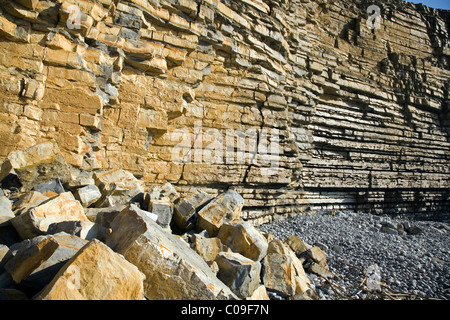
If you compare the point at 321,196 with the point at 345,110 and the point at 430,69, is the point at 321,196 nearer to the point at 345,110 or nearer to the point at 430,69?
the point at 345,110

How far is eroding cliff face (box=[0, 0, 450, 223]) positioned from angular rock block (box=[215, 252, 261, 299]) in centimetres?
285

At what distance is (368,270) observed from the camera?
3.67 meters

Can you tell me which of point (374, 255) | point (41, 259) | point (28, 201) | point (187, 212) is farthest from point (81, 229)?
point (374, 255)

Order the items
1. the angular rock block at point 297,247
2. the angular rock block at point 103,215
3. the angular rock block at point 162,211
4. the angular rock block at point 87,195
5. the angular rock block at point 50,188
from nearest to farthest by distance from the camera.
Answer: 1. the angular rock block at point 103,215
2. the angular rock block at point 50,188
3. the angular rock block at point 87,195
4. the angular rock block at point 162,211
5. the angular rock block at point 297,247

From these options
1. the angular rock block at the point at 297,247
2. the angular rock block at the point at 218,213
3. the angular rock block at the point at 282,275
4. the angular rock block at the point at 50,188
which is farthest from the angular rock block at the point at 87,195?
the angular rock block at the point at 297,247

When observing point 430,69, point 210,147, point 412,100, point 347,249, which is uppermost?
point 430,69

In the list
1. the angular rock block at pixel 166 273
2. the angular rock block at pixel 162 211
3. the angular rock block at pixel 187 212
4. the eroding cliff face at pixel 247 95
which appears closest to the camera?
the angular rock block at pixel 166 273

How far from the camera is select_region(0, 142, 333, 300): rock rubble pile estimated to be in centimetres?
170

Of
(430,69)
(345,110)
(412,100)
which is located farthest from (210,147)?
(430,69)

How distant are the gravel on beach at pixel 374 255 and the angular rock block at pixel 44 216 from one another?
279 centimetres

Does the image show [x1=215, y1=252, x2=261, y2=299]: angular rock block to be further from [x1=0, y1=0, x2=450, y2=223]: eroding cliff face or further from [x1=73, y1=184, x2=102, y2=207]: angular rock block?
[x1=0, y1=0, x2=450, y2=223]: eroding cliff face

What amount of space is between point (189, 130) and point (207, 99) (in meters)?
0.83

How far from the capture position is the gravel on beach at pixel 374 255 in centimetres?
323

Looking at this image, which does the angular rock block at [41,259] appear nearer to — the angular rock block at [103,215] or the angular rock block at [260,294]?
the angular rock block at [103,215]
